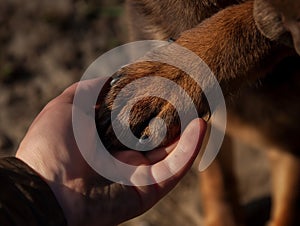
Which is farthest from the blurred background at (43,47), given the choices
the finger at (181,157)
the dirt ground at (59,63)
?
the finger at (181,157)

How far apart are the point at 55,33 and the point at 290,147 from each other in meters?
1.45

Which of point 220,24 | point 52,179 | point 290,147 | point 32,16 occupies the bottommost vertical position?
point 290,147

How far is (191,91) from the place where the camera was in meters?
2.25

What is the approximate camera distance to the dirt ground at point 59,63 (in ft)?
11.8

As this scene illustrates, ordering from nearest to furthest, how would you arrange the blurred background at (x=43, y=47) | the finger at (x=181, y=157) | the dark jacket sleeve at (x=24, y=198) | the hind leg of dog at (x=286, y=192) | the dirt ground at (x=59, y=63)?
the dark jacket sleeve at (x=24, y=198)
the finger at (x=181, y=157)
the hind leg of dog at (x=286, y=192)
the dirt ground at (x=59, y=63)
the blurred background at (x=43, y=47)

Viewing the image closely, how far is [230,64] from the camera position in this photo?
2.28m

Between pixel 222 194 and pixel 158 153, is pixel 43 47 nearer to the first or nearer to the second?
pixel 222 194

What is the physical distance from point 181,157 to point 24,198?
0.42m

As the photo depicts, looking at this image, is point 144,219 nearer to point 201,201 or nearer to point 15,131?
point 201,201

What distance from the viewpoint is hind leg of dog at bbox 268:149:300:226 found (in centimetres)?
333

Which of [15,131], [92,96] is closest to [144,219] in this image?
[15,131]

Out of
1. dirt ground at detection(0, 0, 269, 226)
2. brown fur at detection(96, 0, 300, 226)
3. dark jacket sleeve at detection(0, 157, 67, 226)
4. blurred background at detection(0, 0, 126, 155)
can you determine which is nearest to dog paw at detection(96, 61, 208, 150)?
brown fur at detection(96, 0, 300, 226)

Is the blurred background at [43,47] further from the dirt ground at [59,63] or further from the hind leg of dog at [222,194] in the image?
the hind leg of dog at [222,194]

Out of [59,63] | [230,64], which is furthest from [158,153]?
[59,63]
